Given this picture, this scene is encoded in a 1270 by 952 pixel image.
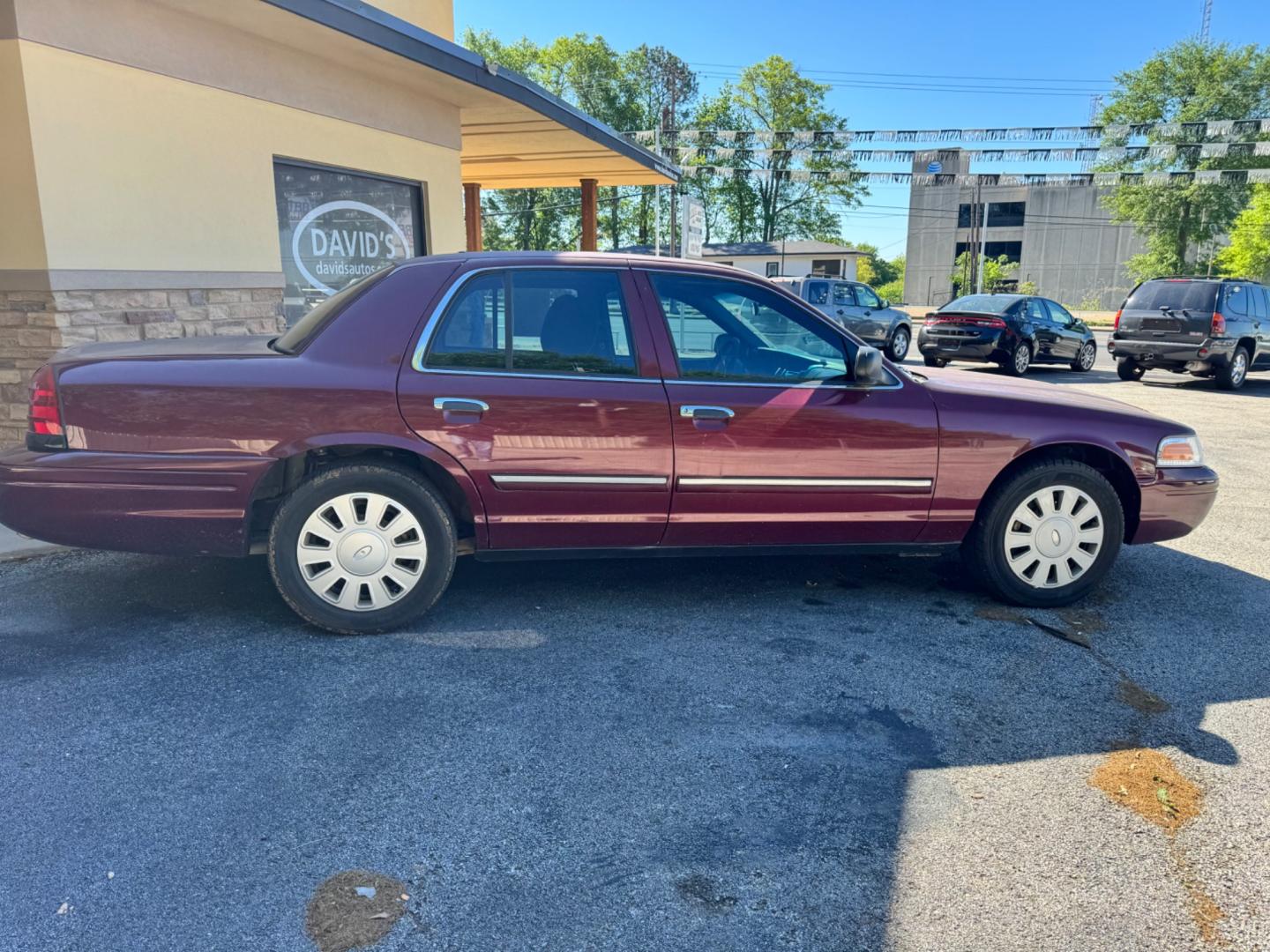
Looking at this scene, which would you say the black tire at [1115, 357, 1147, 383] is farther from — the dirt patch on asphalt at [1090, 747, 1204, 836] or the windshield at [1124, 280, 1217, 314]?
the dirt patch on asphalt at [1090, 747, 1204, 836]

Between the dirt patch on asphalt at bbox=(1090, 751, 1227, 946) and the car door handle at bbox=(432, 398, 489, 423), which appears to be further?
the car door handle at bbox=(432, 398, 489, 423)

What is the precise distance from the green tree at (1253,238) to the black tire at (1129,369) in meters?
33.8

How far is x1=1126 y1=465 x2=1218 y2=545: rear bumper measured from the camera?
4.51 metres

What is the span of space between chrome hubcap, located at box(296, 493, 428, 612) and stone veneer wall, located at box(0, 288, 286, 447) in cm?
327

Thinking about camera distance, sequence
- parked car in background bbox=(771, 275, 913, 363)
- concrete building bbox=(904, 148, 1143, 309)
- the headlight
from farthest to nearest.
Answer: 1. concrete building bbox=(904, 148, 1143, 309)
2. parked car in background bbox=(771, 275, 913, 363)
3. the headlight

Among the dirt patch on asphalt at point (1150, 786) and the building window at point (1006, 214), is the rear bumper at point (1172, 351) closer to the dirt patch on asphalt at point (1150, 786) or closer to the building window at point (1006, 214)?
the dirt patch on asphalt at point (1150, 786)

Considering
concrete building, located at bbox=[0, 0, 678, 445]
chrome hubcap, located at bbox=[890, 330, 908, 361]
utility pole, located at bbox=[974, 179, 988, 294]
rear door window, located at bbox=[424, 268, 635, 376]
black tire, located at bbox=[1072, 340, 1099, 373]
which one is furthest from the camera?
utility pole, located at bbox=[974, 179, 988, 294]

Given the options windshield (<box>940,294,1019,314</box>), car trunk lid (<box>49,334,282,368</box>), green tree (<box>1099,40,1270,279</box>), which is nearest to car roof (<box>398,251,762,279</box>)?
car trunk lid (<box>49,334,282,368</box>)

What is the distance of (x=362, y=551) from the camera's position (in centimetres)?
394

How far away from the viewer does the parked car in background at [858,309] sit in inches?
787

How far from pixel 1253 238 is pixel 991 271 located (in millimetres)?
19204

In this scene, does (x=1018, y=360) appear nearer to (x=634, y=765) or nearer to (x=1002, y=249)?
(x=634, y=765)

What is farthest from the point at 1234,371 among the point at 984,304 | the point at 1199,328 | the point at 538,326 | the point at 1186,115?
the point at 1186,115

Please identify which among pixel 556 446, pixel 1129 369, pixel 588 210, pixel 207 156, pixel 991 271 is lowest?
pixel 1129 369
